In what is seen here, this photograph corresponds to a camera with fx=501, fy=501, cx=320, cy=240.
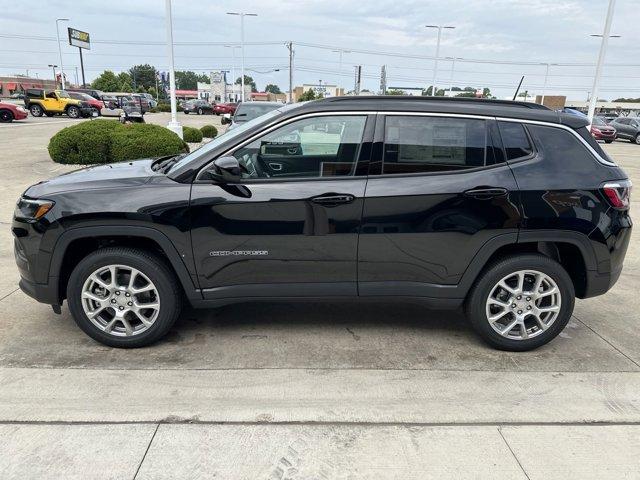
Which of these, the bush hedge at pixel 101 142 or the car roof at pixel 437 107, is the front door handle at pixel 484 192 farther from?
the bush hedge at pixel 101 142

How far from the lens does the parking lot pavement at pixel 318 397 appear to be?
2.63m

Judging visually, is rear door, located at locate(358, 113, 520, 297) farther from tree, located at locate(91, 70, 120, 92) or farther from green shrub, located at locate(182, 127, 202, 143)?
tree, located at locate(91, 70, 120, 92)

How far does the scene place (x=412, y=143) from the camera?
11.8 feet

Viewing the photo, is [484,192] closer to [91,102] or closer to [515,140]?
[515,140]

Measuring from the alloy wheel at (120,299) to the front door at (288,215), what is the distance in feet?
1.40

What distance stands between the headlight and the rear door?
2211 mm

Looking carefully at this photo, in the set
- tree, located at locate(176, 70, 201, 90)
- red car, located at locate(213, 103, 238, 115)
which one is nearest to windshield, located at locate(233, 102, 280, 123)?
red car, located at locate(213, 103, 238, 115)

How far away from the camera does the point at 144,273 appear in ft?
11.7

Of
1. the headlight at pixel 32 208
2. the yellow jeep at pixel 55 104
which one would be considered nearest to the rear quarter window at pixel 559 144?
the headlight at pixel 32 208

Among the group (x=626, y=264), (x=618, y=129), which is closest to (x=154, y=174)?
(x=626, y=264)

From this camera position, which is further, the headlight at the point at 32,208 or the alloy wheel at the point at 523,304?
the alloy wheel at the point at 523,304

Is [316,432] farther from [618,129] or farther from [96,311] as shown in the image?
[618,129]

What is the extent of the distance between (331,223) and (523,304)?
5.18 ft

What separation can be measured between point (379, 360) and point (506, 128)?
1.92m
